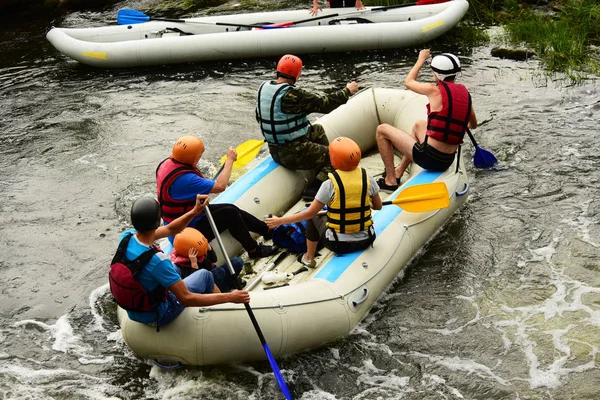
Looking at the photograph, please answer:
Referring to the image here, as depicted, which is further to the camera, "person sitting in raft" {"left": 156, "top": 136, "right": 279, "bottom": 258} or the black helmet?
"person sitting in raft" {"left": 156, "top": 136, "right": 279, "bottom": 258}

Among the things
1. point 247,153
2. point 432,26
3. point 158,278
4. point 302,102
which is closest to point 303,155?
point 302,102

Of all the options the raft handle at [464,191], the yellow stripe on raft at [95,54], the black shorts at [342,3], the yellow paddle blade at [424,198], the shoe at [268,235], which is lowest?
the raft handle at [464,191]

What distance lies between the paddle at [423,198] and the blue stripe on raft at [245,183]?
3.53 ft

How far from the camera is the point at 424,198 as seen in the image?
17.7ft

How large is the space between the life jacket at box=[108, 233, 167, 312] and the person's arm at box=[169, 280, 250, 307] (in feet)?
0.48

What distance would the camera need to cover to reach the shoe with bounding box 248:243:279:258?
17.6ft

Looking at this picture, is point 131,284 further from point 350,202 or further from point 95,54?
point 95,54

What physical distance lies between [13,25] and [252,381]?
34.2 feet

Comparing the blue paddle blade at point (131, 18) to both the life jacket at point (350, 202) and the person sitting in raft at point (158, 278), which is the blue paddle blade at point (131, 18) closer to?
the life jacket at point (350, 202)

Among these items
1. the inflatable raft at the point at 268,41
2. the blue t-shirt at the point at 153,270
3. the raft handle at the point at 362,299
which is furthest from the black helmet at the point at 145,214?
the inflatable raft at the point at 268,41

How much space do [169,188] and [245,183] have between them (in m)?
0.98

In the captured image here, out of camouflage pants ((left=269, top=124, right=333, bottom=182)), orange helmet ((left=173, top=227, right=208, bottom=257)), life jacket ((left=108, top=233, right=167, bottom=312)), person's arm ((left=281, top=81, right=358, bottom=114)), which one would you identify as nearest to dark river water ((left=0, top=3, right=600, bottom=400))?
life jacket ((left=108, top=233, right=167, bottom=312))

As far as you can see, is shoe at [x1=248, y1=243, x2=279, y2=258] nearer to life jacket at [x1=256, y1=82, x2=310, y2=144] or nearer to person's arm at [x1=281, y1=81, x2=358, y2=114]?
life jacket at [x1=256, y1=82, x2=310, y2=144]

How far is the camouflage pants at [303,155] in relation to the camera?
18.9 ft
